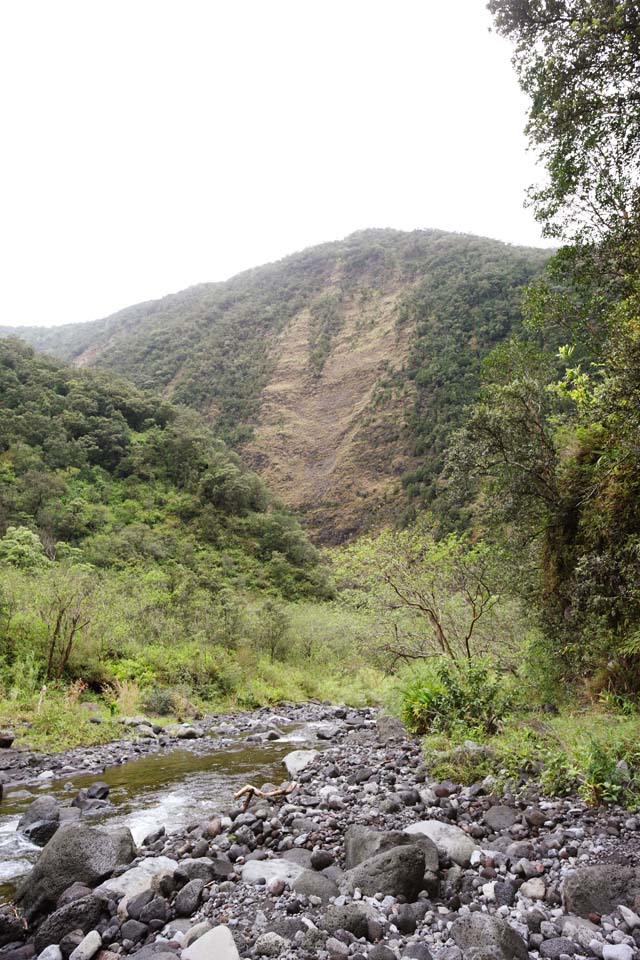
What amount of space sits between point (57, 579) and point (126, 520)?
79.2ft

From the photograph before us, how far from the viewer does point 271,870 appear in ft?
17.3

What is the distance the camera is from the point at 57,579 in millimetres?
16297

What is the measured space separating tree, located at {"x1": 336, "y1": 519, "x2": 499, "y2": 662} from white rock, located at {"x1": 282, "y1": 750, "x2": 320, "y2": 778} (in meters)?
4.14

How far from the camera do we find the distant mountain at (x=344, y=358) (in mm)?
72125

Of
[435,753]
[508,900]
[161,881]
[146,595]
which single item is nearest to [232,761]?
[435,753]

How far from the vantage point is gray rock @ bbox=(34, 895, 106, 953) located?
14.6ft

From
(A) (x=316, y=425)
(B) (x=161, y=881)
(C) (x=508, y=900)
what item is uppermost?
(A) (x=316, y=425)

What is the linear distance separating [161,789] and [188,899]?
5.53 m

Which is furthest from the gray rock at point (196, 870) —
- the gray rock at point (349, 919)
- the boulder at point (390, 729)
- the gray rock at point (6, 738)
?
the gray rock at point (6, 738)

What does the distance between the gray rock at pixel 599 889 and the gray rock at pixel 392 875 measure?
115 centimetres

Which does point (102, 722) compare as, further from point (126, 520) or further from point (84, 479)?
point (84, 479)

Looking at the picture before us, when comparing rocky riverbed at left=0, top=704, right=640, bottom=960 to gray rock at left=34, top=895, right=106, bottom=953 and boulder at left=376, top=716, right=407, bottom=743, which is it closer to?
gray rock at left=34, top=895, right=106, bottom=953

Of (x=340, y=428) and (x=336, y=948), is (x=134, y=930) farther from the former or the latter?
(x=340, y=428)

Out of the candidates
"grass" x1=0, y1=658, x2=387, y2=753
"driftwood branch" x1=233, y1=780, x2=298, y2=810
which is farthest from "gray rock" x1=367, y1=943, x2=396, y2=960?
Answer: "grass" x1=0, y1=658, x2=387, y2=753
